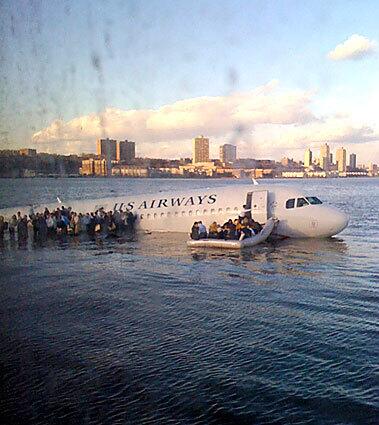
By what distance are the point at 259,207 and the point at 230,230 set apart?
3328mm

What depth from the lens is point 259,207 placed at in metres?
32.0

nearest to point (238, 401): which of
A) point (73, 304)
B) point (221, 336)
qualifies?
point (221, 336)

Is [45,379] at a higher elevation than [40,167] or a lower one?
lower

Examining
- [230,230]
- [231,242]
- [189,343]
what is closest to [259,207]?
[230,230]

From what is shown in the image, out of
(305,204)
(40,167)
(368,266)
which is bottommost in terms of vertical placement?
(368,266)

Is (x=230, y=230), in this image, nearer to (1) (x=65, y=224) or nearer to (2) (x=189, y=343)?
(1) (x=65, y=224)

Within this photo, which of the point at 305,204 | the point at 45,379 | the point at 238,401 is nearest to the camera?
the point at 238,401

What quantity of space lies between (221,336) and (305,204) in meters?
20.4

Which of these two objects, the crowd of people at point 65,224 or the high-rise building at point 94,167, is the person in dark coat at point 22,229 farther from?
the high-rise building at point 94,167

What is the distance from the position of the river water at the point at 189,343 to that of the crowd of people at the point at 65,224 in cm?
1070

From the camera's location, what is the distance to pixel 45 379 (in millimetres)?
10414

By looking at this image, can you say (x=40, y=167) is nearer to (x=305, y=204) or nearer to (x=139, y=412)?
(x=139, y=412)

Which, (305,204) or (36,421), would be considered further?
(305,204)

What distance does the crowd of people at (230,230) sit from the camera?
29.5 m
